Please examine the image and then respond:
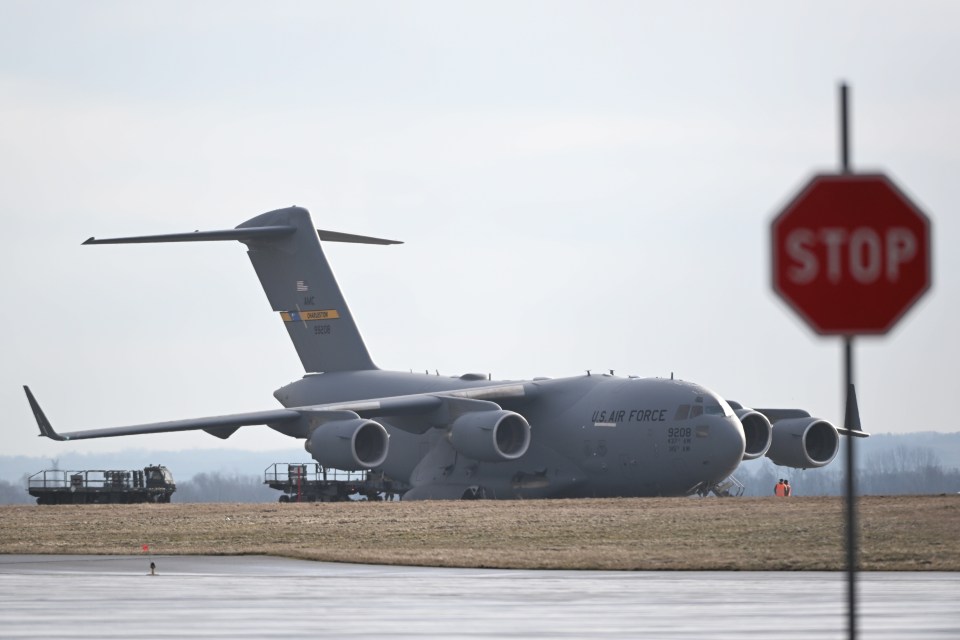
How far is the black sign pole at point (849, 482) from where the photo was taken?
7840mm

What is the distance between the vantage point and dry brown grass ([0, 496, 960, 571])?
68.2ft

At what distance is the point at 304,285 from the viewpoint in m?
48.6

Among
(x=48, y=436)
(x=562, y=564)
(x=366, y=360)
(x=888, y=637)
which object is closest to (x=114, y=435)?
(x=48, y=436)

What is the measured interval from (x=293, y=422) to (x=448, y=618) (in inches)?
1139

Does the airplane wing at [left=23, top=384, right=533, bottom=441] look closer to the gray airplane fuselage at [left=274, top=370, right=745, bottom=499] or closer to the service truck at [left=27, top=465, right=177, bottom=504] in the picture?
the gray airplane fuselage at [left=274, top=370, right=745, bottom=499]

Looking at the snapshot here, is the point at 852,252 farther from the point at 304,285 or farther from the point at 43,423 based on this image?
the point at 304,285

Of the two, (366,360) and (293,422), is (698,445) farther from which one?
(366,360)

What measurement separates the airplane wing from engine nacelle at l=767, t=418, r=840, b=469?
278 inches

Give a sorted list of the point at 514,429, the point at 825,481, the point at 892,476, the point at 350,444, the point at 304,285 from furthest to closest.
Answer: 1. the point at 825,481
2. the point at 892,476
3. the point at 304,285
4. the point at 514,429
5. the point at 350,444

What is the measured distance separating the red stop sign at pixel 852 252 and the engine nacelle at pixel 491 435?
30.6 metres

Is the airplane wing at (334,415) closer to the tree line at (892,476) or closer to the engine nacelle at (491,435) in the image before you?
the engine nacelle at (491,435)

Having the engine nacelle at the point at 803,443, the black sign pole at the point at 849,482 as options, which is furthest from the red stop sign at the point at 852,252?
the engine nacelle at the point at 803,443

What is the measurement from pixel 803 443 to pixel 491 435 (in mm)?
9225

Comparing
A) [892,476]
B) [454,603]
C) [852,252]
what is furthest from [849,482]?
[892,476]
